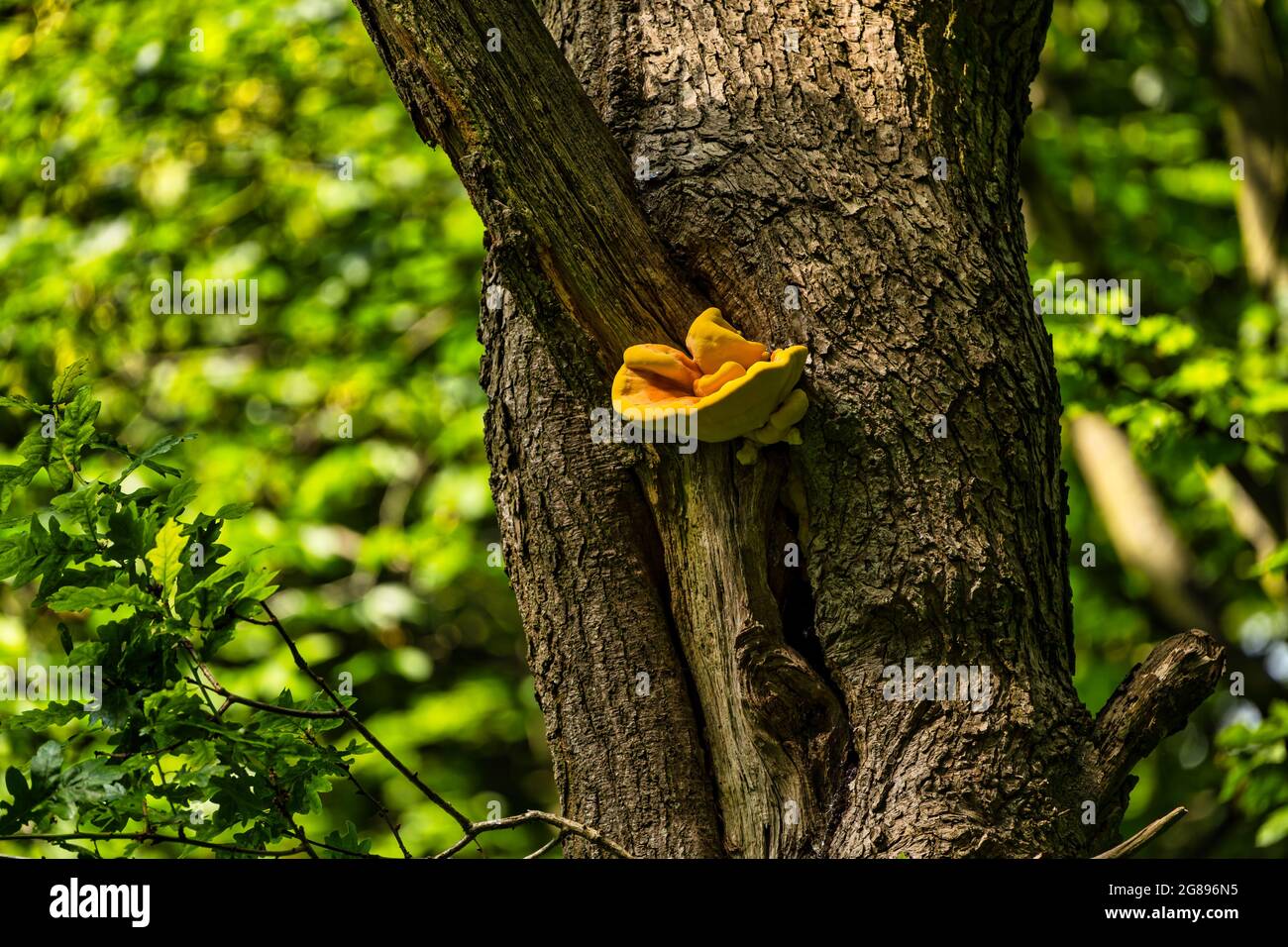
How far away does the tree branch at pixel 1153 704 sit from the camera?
2252 mm

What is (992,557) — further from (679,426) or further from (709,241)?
(709,241)

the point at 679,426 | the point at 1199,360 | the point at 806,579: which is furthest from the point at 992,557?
the point at 1199,360

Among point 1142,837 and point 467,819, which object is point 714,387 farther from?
point 1142,837

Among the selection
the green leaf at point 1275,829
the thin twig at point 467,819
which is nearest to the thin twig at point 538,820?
the thin twig at point 467,819

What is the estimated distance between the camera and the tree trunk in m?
2.21

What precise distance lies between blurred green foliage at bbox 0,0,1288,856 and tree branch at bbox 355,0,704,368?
3.89 m

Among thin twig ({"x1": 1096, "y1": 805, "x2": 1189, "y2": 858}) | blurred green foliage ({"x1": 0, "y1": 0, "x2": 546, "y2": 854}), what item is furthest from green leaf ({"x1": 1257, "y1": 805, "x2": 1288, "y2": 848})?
blurred green foliage ({"x1": 0, "y1": 0, "x2": 546, "y2": 854})

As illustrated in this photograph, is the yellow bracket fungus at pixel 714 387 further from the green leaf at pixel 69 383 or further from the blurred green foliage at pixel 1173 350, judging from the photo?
the blurred green foliage at pixel 1173 350

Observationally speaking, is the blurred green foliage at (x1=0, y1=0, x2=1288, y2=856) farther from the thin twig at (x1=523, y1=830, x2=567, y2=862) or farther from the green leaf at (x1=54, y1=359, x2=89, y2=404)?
the thin twig at (x1=523, y1=830, x2=567, y2=862)

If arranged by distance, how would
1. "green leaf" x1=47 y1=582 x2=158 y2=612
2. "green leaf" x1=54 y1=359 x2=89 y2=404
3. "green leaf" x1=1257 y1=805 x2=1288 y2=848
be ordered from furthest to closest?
"green leaf" x1=1257 y1=805 x2=1288 y2=848, "green leaf" x1=54 y1=359 x2=89 y2=404, "green leaf" x1=47 y1=582 x2=158 y2=612

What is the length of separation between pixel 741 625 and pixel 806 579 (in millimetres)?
175

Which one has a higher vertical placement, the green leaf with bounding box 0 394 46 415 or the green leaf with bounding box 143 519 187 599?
the green leaf with bounding box 0 394 46 415

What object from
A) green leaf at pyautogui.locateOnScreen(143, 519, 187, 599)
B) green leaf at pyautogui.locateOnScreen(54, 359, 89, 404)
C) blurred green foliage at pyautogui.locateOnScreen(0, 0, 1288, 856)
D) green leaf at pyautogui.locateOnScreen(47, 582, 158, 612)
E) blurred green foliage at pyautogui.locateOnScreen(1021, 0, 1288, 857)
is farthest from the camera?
blurred green foliage at pyautogui.locateOnScreen(0, 0, 1288, 856)
